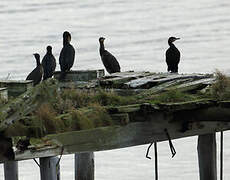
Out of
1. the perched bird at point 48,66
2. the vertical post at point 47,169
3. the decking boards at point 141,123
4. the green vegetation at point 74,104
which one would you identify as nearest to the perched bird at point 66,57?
the perched bird at point 48,66

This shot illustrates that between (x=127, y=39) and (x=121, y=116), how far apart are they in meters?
51.7

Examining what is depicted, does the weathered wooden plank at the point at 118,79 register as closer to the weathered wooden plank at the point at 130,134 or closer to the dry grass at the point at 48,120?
the weathered wooden plank at the point at 130,134

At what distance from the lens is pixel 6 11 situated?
92625 millimetres

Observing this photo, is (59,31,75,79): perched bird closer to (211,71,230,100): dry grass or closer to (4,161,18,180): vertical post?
(4,161,18,180): vertical post

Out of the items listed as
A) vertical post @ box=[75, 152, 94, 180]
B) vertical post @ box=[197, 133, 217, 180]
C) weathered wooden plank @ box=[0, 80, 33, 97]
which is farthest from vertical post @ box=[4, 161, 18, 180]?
vertical post @ box=[197, 133, 217, 180]

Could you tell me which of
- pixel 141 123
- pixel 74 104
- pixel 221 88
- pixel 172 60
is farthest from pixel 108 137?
pixel 172 60

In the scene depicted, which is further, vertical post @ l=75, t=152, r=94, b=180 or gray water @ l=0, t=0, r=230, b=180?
gray water @ l=0, t=0, r=230, b=180

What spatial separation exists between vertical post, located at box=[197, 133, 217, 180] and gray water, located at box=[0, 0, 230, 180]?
9.85m

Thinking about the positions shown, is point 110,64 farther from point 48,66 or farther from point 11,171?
point 11,171

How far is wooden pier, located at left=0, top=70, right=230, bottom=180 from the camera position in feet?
66.2

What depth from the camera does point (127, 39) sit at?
72.9 m

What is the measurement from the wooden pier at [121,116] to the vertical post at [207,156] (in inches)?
68.7

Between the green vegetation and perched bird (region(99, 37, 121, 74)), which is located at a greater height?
perched bird (region(99, 37, 121, 74))

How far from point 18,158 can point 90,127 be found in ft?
4.44
